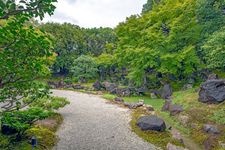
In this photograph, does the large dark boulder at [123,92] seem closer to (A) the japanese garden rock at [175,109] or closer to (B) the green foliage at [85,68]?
(A) the japanese garden rock at [175,109]

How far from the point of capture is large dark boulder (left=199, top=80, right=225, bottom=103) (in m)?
25.1

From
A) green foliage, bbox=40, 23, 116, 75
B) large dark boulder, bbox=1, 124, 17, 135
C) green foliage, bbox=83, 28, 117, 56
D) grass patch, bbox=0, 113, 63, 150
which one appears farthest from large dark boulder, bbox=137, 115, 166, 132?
green foliage, bbox=83, 28, 117, 56

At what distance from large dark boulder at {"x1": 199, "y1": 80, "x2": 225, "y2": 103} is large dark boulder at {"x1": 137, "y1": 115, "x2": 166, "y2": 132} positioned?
703 cm

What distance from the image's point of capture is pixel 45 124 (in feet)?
68.2

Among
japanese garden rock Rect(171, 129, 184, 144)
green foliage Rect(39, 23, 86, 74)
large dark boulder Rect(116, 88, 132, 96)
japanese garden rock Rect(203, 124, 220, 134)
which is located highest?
green foliage Rect(39, 23, 86, 74)

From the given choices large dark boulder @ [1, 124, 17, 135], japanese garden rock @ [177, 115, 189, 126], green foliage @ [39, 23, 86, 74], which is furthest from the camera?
green foliage @ [39, 23, 86, 74]

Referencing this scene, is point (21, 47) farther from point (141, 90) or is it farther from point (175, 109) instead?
point (141, 90)

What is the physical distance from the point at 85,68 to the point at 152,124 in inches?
1577

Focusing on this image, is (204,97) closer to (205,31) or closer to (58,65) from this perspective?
(205,31)

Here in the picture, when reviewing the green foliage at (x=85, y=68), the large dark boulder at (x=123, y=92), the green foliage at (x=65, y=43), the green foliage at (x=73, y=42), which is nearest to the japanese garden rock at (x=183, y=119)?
the large dark boulder at (x=123, y=92)

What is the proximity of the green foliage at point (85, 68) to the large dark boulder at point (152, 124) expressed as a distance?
126ft

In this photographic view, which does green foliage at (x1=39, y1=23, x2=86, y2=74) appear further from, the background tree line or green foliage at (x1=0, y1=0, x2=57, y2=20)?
green foliage at (x1=0, y1=0, x2=57, y2=20)

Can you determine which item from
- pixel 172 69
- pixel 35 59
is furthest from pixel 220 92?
pixel 35 59

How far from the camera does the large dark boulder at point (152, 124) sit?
19953mm
